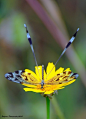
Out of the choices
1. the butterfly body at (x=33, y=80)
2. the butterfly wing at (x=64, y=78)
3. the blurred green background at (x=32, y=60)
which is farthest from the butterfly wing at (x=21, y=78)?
the blurred green background at (x=32, y=60)

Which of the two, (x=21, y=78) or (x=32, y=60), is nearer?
(x=21, y=78)

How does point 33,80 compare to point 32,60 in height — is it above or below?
below

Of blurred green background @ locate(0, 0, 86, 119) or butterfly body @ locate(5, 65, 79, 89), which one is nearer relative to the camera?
butterfly body @ locate(5, 65, 79, 89)

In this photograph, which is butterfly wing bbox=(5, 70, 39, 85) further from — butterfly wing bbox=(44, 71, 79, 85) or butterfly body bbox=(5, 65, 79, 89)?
butterfly wing bbox=(44, 71, 79, 85)

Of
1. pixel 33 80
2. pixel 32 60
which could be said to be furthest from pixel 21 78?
pixel 32 60

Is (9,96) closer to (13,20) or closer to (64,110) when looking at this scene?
(64,110)

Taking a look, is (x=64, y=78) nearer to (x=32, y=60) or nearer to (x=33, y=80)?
(x=33, y=80)

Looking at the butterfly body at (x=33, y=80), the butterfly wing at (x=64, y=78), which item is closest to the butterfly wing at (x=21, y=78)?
the butterfly body at (x=33, y=80)

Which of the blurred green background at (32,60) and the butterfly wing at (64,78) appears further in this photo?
the blurred green background at (32,60)

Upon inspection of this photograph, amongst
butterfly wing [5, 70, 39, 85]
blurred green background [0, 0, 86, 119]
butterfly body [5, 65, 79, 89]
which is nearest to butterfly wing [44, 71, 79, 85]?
butterfly body [5, 65, 79, 89]

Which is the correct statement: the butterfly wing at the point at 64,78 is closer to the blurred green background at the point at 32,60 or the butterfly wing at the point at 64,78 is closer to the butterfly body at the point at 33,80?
the butterfly body at the point at 33,80

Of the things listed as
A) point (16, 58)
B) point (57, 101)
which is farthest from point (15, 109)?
point (16, 58)
